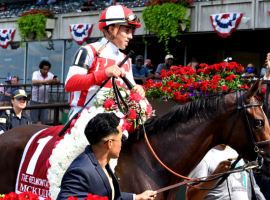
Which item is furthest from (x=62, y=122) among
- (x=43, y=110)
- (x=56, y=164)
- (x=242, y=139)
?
(x=242, y=139)

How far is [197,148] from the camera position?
3.01m

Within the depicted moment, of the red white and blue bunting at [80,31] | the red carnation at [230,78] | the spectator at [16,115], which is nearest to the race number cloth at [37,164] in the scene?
the red carnation at [230,78]

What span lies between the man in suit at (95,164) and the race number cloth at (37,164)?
3.91 feet

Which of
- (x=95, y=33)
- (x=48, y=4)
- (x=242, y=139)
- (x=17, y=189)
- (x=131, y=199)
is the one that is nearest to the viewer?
(x=131, y=199)

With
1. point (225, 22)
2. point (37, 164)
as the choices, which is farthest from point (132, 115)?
point (225, 22)

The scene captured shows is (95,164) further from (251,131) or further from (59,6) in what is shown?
(59,6)

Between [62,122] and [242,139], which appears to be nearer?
[242,139]

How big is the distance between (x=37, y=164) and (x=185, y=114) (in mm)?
1401

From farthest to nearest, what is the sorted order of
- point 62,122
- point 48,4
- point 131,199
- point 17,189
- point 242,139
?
point 48,4, point 62,122, point 17,189, point 242,139, point 131,199

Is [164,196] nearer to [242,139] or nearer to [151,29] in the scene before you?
[242,139]

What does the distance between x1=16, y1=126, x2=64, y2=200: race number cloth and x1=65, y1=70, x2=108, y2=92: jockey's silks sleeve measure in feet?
1.66

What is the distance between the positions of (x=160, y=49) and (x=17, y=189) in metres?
10.9

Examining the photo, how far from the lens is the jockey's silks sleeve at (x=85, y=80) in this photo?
3023 millimetres

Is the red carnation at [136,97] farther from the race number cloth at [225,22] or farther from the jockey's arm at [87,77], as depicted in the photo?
the race number cloth at [225,22]
